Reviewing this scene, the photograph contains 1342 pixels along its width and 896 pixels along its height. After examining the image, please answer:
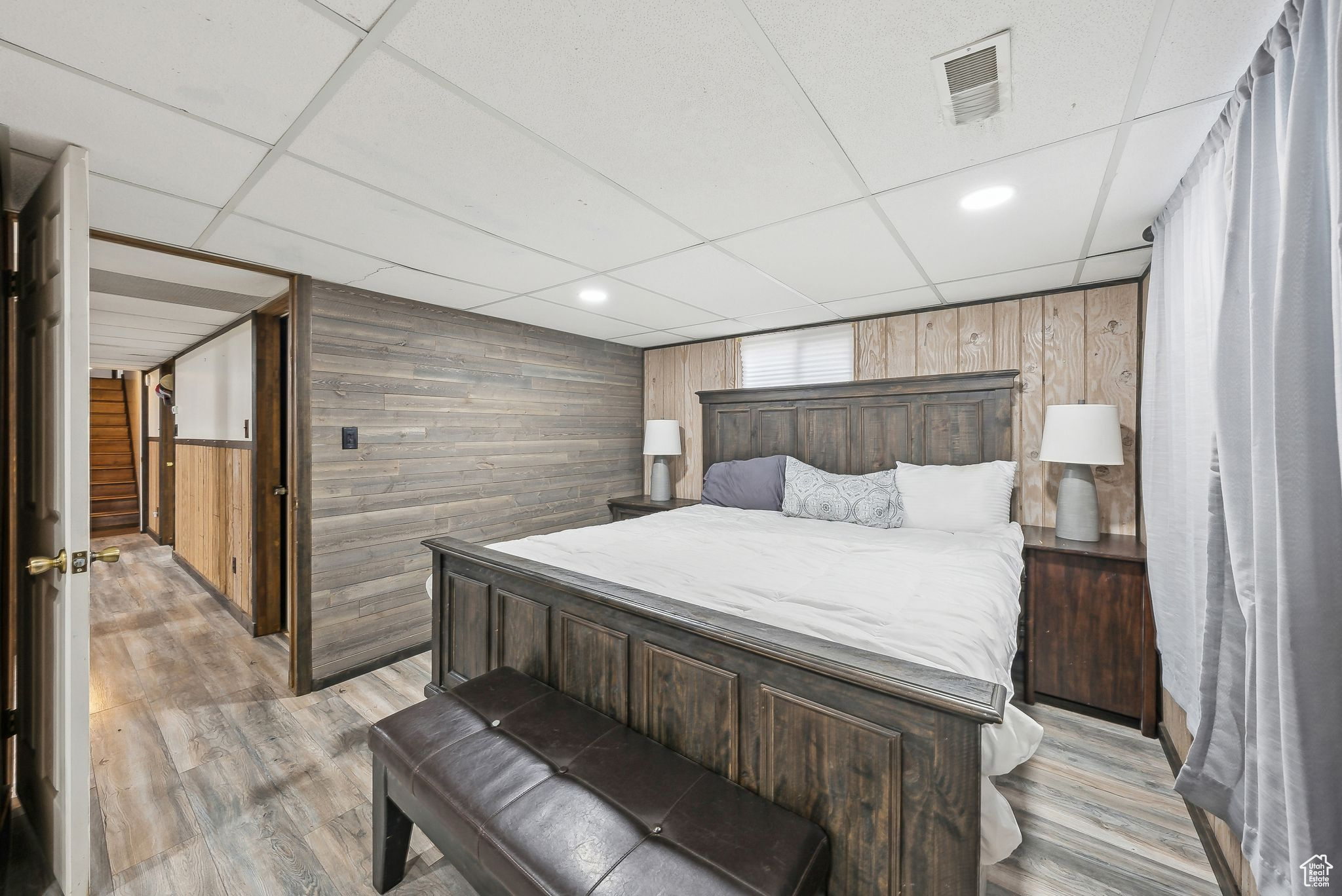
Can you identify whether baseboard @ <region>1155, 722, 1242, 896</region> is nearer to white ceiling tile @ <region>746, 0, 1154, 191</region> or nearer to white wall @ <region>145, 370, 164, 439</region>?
white ceiling tile @ <region>746, 0, 1154, 191</region>

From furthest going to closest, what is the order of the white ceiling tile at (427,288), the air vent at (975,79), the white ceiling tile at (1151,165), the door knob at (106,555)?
the white ceiling tile at (427,288) < the door knob at (106,555) < the white ceiling tile at (1151,165) < the air vent at (975,79)

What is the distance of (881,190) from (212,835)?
10.8 ft

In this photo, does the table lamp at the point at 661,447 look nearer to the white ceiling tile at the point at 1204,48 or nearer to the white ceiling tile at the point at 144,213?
the white ceiling tile at the point at 144,213

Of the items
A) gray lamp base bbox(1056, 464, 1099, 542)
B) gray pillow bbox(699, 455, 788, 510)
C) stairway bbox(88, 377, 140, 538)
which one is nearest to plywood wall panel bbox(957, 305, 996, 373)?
gray lamp base bbox(1056, 464, 1099, 542)

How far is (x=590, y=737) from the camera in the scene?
156 centimetres

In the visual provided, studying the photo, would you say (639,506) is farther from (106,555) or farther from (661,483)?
(106,555)

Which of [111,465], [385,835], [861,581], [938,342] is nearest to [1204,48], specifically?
[861,581]

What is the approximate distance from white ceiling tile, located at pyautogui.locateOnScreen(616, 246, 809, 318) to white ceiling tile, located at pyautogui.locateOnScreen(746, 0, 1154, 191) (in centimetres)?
106

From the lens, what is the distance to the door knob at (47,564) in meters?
1.49

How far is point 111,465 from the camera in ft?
23.8

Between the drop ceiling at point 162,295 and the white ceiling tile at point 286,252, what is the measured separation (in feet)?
0.86

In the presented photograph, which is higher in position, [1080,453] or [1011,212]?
[1011,212]

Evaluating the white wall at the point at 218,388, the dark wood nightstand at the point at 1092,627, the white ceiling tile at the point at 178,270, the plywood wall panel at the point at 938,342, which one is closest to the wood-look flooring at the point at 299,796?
the dark wood nightstand at the point at 1092,627

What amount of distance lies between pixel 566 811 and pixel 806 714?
635 millimetres
